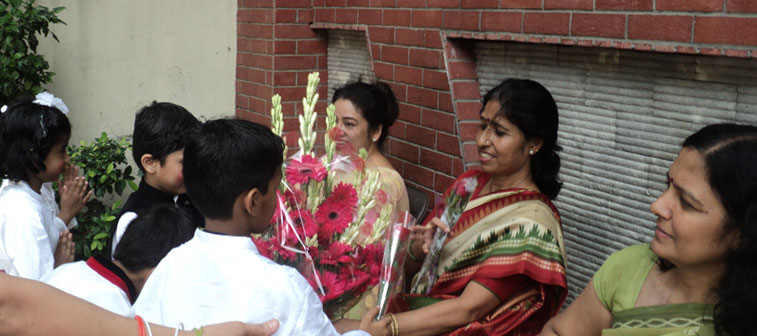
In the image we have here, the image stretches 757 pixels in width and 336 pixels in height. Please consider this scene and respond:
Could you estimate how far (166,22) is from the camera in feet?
20.0

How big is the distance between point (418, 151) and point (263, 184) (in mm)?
2168

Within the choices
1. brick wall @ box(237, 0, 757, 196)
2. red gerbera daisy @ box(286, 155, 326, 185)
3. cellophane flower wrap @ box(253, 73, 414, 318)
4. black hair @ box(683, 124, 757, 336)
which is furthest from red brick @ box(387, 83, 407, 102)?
black hair @ box(683, 124, 757, 336)

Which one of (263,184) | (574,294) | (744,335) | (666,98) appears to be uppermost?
(666,98)

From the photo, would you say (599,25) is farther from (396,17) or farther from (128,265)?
(128,265)

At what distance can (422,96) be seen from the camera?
4086mm

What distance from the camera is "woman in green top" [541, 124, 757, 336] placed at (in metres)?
1.88

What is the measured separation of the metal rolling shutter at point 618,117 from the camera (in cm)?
269

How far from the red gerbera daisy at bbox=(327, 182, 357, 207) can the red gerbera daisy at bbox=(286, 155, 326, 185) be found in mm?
62

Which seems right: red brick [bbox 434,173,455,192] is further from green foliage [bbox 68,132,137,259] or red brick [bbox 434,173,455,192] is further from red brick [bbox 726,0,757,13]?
green foliage [bbox 68,132,137,259]

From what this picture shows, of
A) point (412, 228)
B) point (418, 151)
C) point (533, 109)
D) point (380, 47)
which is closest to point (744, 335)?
point (412, 228)

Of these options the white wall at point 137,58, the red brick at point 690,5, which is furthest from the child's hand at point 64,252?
the red brick at point 690,5

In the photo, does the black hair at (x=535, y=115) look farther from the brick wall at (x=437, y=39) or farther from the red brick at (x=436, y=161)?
the red brick at (x=436, y=161)

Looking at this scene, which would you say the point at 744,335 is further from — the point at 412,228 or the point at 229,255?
the point at 229,255

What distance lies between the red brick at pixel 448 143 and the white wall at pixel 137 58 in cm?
246
